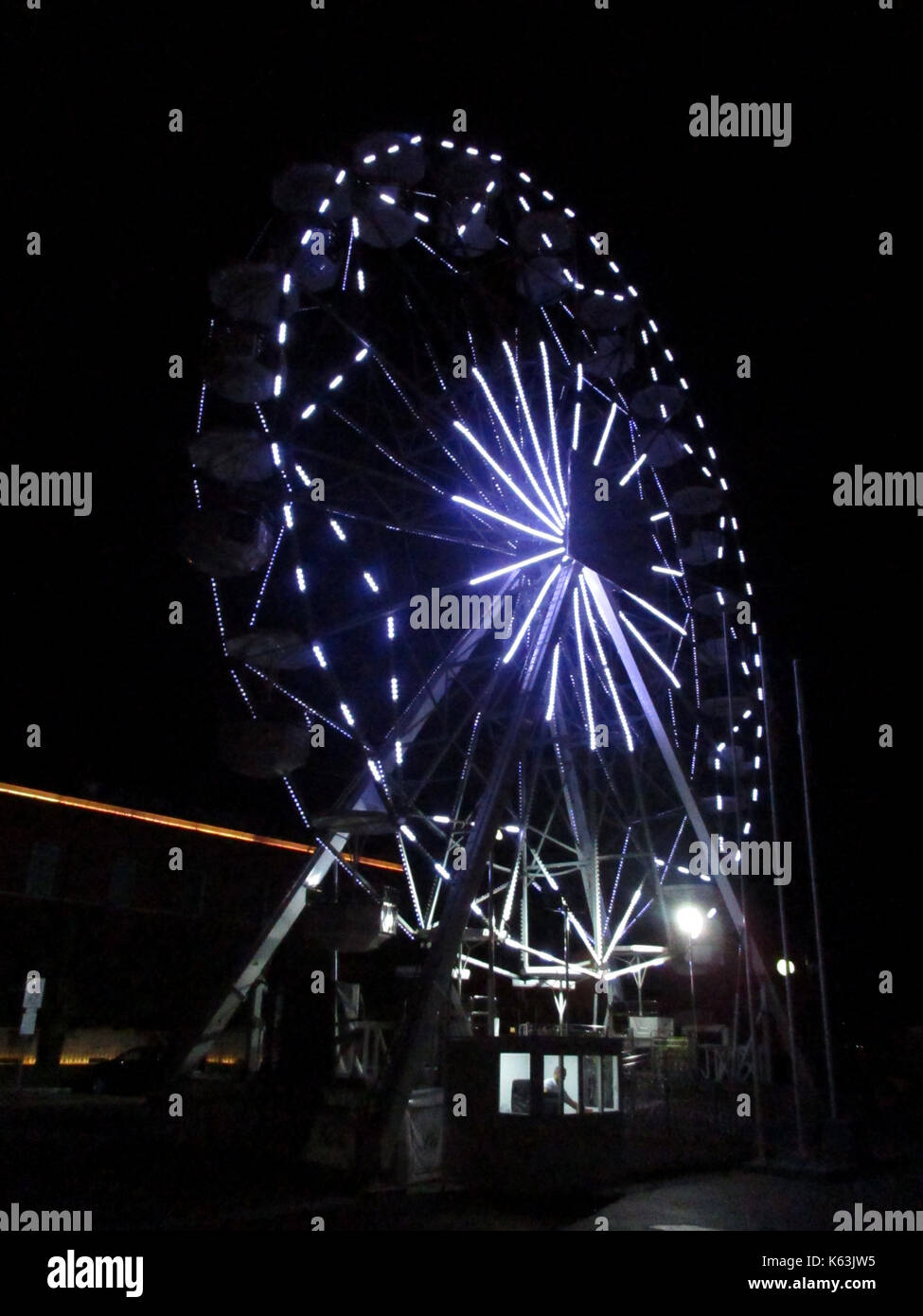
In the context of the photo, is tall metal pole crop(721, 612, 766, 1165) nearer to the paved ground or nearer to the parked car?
the paved ground

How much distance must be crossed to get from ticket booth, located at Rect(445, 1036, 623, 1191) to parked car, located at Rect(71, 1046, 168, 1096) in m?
11.7

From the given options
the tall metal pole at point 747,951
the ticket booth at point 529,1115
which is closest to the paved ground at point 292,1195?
the ticket booth at point 529,1115

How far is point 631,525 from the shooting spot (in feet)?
63.1

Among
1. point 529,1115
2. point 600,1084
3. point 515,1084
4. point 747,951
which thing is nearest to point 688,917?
point 747,951

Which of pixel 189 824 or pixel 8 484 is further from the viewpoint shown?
pixel 189 824

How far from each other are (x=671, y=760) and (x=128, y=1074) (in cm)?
1392

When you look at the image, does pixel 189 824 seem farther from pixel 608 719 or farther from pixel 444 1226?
pixel 444 1226

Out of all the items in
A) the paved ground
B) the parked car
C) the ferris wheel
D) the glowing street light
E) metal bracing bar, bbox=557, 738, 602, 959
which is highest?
the ferris wheel

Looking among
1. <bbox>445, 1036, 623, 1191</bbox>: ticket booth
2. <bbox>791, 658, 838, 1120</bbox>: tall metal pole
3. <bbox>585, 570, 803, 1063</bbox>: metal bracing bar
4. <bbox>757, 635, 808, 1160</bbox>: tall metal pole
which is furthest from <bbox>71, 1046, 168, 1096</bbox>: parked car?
<bbox>791, 658, 838, 1120</bbox>: tall metal pole

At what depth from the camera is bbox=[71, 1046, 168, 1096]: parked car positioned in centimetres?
2392

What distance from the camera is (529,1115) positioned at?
13.8m

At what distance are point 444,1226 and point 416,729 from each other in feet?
28.3

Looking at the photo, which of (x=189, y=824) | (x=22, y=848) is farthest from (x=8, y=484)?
(x=189, y=824)

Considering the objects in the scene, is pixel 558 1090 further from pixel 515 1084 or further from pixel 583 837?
pixel 583 837
